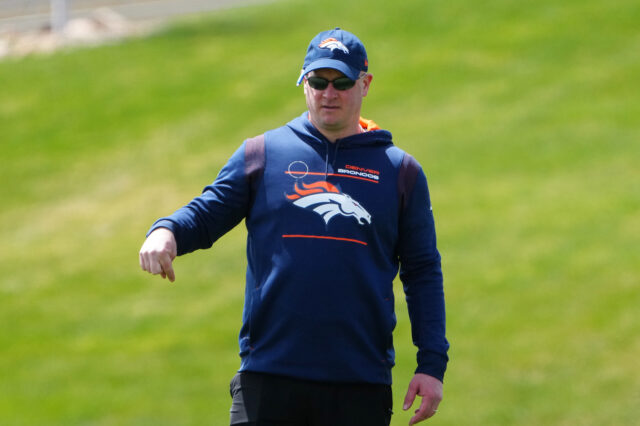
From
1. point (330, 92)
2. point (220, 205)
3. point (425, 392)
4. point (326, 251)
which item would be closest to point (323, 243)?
point (326, 251)

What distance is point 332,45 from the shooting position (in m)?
4.57

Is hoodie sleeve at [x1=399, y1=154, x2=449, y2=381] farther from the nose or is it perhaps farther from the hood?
the nose

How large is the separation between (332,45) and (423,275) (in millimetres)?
1052

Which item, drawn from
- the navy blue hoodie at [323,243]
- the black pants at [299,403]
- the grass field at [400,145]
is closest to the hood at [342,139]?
the navy blue hoodie at [323,243]

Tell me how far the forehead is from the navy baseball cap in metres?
0.02

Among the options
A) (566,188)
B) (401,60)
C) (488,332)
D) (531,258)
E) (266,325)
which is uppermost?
(401,60)

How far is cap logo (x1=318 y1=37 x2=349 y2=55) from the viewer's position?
455cm

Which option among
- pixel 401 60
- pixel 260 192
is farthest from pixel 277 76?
pixel 260 192

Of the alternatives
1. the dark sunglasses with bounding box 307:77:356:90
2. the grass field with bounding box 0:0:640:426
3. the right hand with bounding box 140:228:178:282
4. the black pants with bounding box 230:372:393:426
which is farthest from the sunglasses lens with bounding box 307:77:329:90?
the grass field with bounding box 0:0:640:426

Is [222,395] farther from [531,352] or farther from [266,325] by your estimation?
[266,325]

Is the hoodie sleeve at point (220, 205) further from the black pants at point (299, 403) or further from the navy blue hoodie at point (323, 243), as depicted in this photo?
the black pants at point (299, 403)

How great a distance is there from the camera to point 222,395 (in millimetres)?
11805

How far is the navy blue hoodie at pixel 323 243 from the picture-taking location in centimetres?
440

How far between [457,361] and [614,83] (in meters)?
10.0
